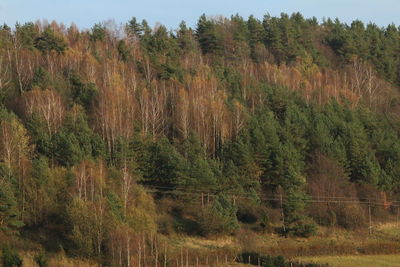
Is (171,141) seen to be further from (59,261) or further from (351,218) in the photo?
(59,261)

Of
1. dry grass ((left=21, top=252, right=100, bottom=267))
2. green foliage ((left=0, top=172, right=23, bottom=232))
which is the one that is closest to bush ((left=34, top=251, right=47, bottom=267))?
dry grass ((left=21, top=252, right=100, bottom=267))

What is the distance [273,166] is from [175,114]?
470 inches

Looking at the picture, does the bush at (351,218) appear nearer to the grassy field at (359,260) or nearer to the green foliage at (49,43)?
the grassy field at (359,260)

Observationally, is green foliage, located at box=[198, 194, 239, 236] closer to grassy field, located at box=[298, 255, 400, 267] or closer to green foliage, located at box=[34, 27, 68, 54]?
grassy field, located at box=[298, 255, 400, 267]

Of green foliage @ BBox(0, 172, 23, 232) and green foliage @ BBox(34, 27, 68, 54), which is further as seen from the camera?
green foliage @ BBox(34, 27, 68, 54)

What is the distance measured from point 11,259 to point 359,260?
65.5 ft

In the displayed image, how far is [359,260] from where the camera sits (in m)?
37.3

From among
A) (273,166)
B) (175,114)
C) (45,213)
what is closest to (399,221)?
(273,166)

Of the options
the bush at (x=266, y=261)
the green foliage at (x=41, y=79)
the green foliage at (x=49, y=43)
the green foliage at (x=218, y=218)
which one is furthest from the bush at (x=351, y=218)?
the green foliage at (x=49, y=43)

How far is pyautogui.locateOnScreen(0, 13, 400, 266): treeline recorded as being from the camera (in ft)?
132

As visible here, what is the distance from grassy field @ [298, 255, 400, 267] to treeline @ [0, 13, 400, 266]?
5113 mm

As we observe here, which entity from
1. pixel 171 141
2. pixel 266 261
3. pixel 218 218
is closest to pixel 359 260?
pixel 266 261

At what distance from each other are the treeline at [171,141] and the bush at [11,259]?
11.9 feet

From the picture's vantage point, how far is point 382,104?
71.6 metres
